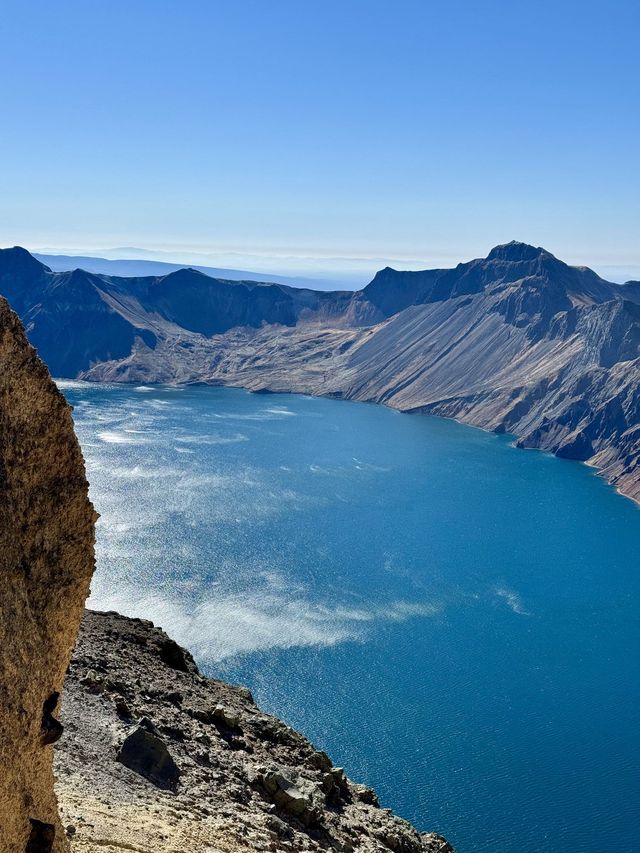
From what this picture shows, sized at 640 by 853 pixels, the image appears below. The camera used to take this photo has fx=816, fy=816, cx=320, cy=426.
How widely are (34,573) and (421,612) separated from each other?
83481 mm

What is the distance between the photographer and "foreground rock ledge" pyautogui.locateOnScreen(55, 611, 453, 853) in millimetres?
21938

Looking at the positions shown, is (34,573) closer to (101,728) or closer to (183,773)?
(183,773)

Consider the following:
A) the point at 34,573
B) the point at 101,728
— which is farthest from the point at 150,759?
the point at 34,573

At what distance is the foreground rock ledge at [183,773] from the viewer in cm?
2194

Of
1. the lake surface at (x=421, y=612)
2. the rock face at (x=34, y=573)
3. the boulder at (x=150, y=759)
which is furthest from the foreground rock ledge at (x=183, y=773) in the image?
the lake surface at (x=421, y=612)

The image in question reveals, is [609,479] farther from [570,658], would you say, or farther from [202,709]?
[202,709]

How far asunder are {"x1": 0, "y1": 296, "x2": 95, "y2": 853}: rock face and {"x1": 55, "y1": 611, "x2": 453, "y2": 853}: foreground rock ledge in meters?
5.52

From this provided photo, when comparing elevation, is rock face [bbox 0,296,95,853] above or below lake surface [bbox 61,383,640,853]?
above

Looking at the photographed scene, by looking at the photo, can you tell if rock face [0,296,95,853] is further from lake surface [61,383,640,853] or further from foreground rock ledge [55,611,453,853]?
lake surface [61,383,640,853]

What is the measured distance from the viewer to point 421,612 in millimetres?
93938

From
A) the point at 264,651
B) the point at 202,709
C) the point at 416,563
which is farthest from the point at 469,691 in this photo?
the point at 202,709

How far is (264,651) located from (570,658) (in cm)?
3237

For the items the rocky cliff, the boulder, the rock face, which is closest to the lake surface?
the rocky cliff

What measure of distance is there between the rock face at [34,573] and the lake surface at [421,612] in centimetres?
4605
